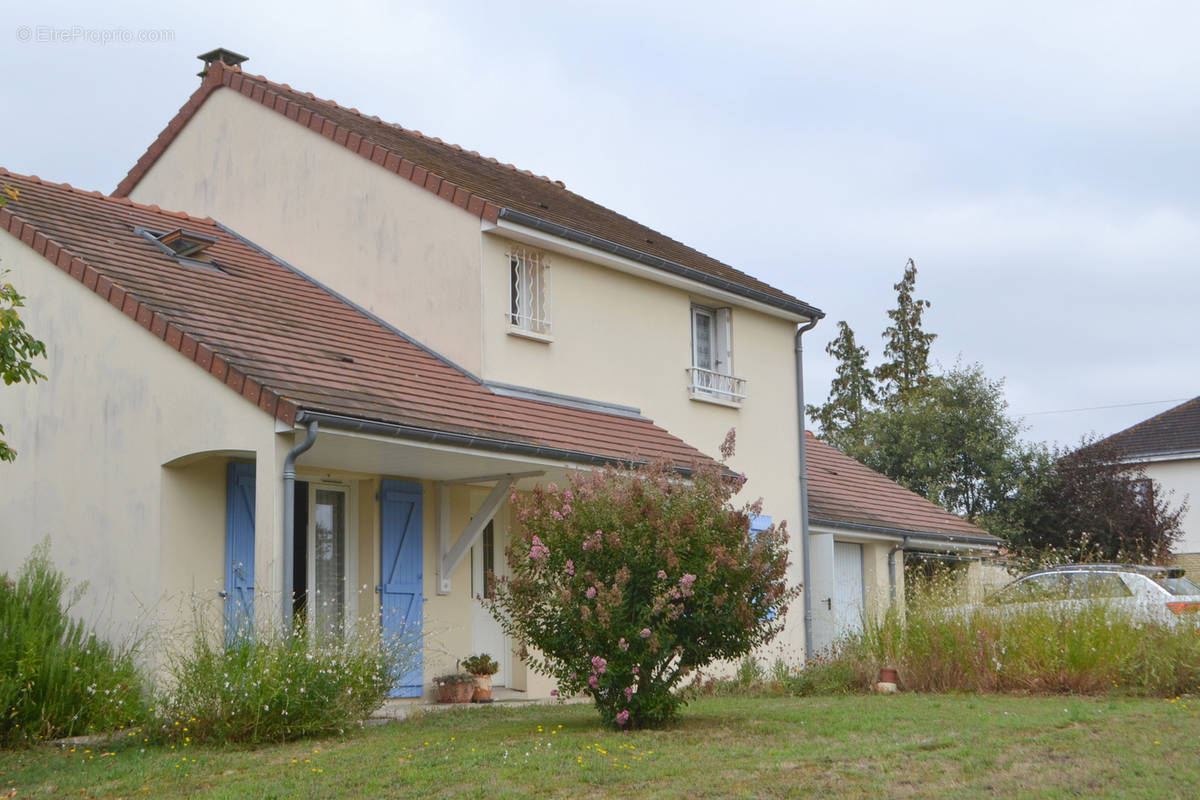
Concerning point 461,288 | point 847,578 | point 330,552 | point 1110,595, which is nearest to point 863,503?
point 847,578

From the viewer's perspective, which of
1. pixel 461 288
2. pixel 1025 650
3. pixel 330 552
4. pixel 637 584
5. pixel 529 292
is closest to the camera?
pixel 637 584

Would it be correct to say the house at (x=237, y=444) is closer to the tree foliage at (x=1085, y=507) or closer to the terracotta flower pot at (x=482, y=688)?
the terracotta flower pot at (x=482, y=688)

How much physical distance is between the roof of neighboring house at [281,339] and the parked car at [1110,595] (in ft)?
13.2

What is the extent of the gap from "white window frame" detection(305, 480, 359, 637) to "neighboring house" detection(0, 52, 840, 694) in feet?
0.09

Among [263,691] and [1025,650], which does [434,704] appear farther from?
[1025,650]

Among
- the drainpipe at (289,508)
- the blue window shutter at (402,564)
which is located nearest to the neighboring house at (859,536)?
the blue window shutter at (402,564)

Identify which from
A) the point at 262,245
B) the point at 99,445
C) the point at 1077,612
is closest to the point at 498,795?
the point at 99,445

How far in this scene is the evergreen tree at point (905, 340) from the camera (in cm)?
4091

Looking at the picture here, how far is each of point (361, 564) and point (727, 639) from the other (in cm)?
486

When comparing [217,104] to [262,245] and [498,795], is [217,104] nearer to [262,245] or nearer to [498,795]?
[262,245]

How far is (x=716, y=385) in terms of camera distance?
57.3 ft

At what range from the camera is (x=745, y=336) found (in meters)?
18.0

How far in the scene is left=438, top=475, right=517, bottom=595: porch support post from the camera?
44.1 ft

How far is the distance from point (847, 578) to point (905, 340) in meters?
22.6
